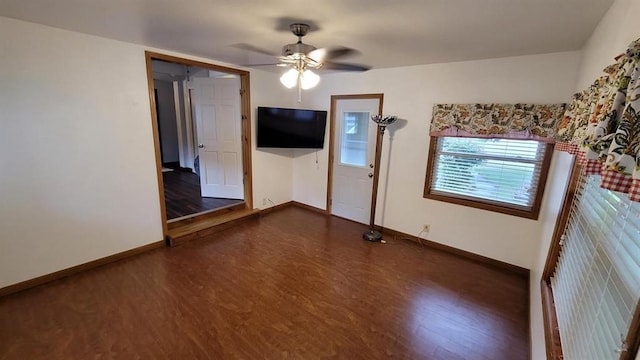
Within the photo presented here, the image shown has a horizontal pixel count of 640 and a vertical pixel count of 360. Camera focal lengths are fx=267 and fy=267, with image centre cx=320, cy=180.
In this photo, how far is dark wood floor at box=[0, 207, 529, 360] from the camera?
6.27 ft

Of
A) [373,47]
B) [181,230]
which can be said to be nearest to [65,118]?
[181,230]

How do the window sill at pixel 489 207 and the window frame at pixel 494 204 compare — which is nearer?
the window frame at pixel 494 204

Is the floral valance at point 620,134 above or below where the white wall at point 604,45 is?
below

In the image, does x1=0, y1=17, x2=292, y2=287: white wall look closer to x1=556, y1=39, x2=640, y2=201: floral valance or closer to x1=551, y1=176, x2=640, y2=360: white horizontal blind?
x1=556, y1=39, x2=640, y2=201: floral valance

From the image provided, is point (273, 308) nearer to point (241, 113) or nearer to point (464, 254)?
point (464, 254)

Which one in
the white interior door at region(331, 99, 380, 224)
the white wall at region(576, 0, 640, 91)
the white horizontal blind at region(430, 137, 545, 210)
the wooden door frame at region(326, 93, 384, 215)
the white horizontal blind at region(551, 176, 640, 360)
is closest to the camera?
the white horizontal blind at region(551, 176, 640, 360)

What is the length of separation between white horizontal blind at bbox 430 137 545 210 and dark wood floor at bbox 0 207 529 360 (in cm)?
82

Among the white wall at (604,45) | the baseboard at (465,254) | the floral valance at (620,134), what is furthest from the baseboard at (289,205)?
the floral valance at (620,134)

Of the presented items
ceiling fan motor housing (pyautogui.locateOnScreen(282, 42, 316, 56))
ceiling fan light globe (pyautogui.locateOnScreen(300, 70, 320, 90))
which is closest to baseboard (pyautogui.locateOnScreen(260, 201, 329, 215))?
ceiling fan light globe (pyautogui.locateOnScreen(300, 70, 320, 90))

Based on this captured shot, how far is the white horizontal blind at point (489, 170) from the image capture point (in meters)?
2.80

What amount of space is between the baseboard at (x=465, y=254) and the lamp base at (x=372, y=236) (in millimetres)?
225

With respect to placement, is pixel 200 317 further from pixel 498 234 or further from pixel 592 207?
pixel 498 234

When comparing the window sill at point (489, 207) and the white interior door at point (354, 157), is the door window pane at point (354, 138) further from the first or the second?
the window sill at point (489, 207)

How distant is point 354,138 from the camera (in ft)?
13.5
